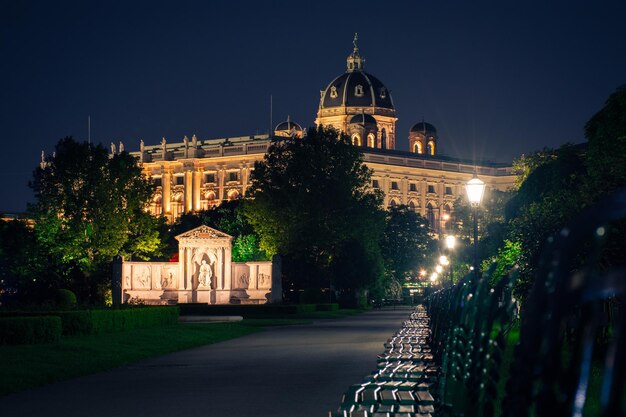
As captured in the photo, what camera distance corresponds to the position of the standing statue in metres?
84.4

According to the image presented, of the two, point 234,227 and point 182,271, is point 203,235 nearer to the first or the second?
point 182,271

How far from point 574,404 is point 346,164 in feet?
307

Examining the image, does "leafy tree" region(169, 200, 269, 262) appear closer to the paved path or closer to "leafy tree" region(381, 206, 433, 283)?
"leafy tree" region(381, 206, 433, 283)

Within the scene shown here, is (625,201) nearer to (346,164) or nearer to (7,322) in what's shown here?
(7,322)

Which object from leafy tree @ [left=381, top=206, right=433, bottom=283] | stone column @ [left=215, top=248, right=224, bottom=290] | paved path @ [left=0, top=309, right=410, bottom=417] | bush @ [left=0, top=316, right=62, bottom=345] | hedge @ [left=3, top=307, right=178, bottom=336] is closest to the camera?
paved path @ [left=0, top=309, right=410, bottom=417]

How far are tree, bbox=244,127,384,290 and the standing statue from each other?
23.4 feet

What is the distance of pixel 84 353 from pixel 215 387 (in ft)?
28.2

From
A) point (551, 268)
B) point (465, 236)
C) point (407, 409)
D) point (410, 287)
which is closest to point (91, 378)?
point (407, 409)

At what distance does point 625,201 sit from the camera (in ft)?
12.1

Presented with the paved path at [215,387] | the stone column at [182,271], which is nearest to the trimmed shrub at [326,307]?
the stone column at [182,271]

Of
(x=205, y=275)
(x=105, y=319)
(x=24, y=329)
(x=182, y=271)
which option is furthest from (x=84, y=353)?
(x=182, y=271)

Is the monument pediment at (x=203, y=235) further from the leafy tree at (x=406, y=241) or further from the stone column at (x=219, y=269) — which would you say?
the leafy tree at (x=406, y=241)

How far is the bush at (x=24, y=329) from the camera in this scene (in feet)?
93.7

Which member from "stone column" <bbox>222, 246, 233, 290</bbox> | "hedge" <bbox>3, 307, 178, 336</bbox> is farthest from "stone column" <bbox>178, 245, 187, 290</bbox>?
"hedge" <bbox>3, 307, 178, 336</bbox>
